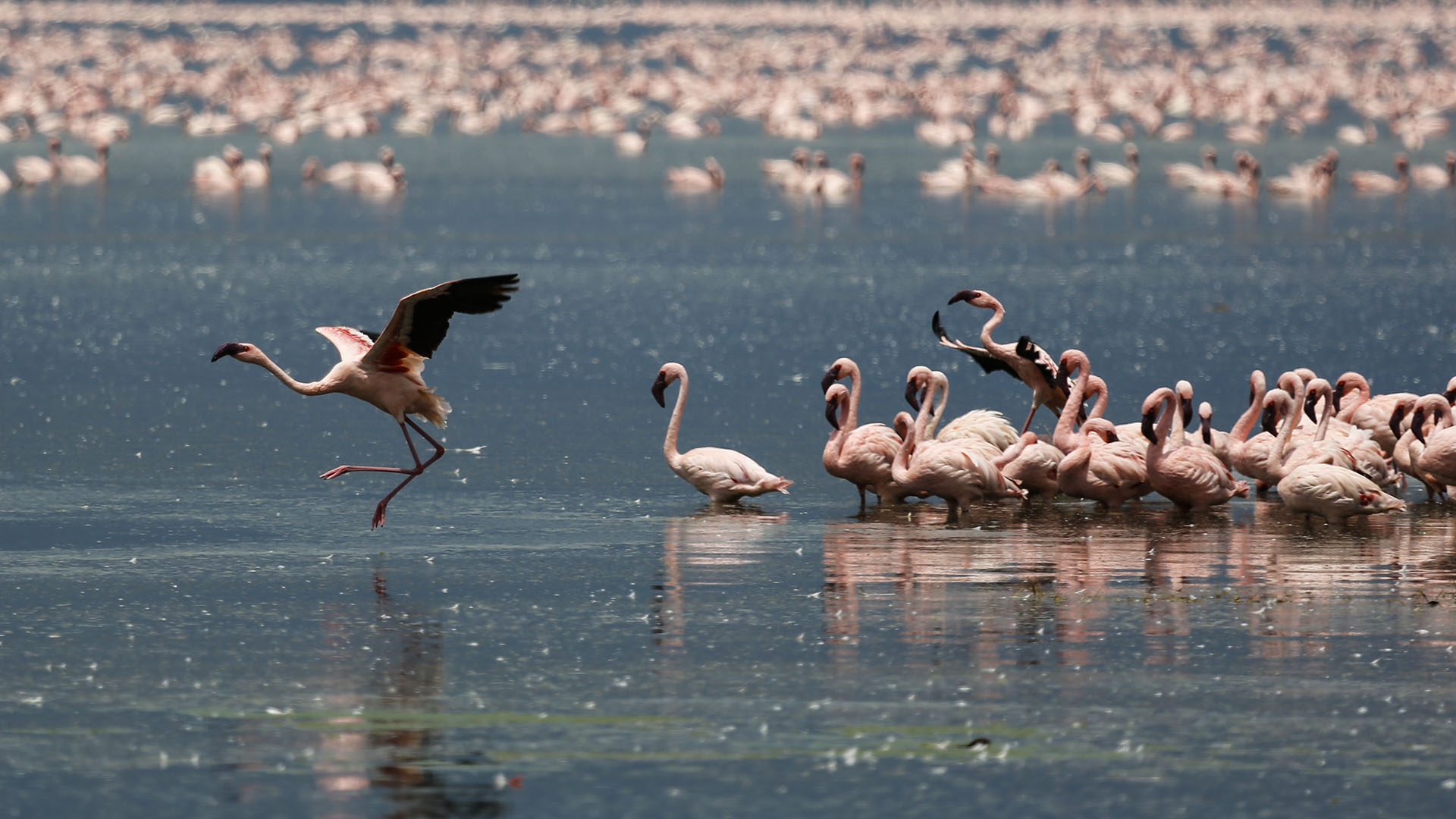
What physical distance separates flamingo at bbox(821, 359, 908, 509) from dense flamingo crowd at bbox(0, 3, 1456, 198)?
83.2 feet

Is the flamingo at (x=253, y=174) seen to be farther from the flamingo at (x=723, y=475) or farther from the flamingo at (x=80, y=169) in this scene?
the flamingo at (x=723, y=475)

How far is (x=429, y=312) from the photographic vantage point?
37.4 ft

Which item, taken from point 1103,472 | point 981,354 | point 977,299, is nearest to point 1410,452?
point 1103,472

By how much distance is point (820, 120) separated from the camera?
56.2 metres

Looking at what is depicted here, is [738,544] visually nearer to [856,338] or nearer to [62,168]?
[856,338]

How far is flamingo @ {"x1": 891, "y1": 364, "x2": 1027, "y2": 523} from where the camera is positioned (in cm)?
1194

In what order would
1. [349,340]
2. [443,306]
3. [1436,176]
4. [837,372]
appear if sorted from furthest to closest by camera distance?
[1436,176] → [837,372] → [349,340] → [443,306]

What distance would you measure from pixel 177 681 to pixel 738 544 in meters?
3.64

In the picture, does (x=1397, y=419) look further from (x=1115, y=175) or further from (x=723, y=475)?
(x=1115, y=175)

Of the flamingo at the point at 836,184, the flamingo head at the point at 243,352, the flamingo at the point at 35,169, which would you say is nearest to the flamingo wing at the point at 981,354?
the flamingo head at the point at 243,352

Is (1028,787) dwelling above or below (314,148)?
below

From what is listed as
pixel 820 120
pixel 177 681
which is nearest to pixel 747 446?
pixel 177 681

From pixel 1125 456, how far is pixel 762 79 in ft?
188

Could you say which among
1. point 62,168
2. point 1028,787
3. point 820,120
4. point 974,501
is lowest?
point 1028,787
